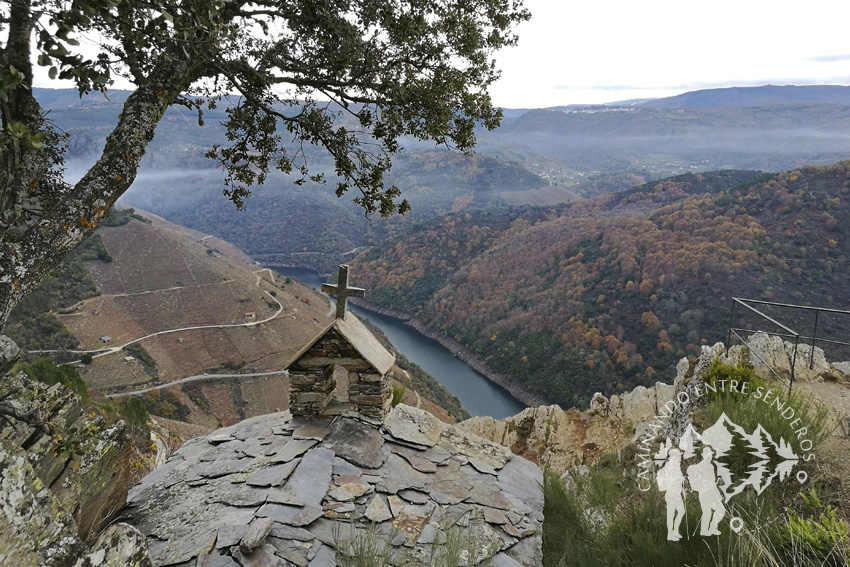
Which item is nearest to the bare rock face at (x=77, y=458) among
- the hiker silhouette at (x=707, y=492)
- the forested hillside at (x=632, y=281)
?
the hiker silhouette at (x=707, y=492)

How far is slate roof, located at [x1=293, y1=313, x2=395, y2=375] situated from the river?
152 feet

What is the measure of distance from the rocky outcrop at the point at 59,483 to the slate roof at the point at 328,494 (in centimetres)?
39

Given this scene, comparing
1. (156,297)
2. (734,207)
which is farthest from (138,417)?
(734,207)

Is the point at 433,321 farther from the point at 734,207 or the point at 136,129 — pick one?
the point at 136,129

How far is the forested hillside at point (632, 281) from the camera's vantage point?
51281 mm

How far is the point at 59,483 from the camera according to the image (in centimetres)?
414

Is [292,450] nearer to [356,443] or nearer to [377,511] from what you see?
[356,443]

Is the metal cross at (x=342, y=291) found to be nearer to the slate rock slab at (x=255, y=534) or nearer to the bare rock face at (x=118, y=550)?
the slate rock slab at (x=255, y=534)

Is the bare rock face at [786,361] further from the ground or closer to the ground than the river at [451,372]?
further from the ground

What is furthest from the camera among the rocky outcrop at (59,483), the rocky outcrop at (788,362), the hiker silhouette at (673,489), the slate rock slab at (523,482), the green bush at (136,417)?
the green bush at (136,417)

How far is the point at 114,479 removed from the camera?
480cm

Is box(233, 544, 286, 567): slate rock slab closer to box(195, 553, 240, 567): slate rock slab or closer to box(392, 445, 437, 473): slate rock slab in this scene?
box(195, 553, 240, 567): slate rock slab

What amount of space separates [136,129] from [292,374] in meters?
3.77

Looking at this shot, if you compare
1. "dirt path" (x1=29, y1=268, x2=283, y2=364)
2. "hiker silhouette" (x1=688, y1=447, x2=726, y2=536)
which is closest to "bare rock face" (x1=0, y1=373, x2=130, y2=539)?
"hiker silhouette" (x1=688, y1=447, x2=726, y2=536)
